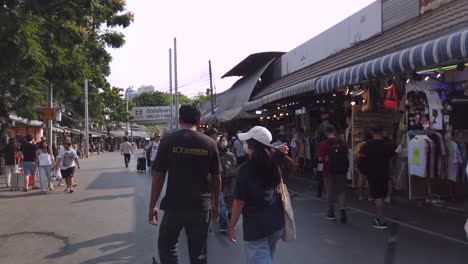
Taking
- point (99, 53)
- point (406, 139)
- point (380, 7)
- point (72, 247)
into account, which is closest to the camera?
point (72, 247)

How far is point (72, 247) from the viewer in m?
7.20

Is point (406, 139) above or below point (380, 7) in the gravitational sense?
below

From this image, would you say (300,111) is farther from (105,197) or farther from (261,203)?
(261,203)

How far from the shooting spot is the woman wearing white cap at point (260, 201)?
388cm

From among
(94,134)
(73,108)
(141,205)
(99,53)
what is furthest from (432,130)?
(94,134)

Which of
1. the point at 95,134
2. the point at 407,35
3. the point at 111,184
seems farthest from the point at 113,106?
the point at 407,35

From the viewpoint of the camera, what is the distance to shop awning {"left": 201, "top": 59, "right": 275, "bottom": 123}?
19.6 metres

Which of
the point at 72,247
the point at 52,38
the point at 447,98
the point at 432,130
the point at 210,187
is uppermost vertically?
the point at 52,38

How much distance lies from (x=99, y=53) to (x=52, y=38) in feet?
22.0

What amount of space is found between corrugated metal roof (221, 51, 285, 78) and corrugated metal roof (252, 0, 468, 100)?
22.3ft

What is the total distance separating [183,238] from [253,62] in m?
16.5

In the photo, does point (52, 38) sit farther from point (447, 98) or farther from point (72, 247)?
point (447, 98)

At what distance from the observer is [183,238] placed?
7754 mm

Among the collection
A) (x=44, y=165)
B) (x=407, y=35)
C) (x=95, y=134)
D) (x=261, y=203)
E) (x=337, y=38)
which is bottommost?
(x=44, y=165)
